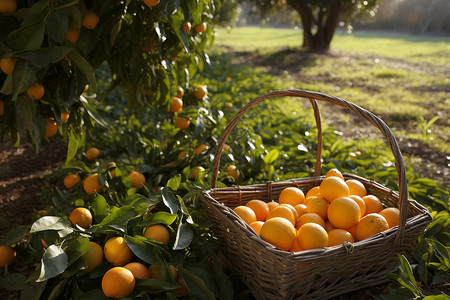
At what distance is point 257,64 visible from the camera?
37.5 feet

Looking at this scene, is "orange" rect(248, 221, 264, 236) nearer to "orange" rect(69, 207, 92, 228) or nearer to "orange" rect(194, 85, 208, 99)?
"orange" rect(69, 207, 92, 228)

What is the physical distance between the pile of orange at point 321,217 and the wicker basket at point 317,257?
0.07 metres

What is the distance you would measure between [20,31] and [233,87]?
11.9 ft

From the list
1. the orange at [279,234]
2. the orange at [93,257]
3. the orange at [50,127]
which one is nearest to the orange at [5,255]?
the orange at [50,127]

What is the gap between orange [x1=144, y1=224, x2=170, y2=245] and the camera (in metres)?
1.36

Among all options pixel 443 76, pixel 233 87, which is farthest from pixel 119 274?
pixel 443 76

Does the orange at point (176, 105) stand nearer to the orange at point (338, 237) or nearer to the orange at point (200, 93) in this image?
the orange at point (200, 93)

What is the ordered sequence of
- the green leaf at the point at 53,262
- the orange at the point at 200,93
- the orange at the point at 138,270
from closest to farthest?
1. the green leaf at the point at 53,262
2. the orange at the point at 138,270
3. the orange at the point at 200,93

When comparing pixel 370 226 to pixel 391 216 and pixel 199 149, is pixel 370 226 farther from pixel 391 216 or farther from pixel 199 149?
pixel 199 149

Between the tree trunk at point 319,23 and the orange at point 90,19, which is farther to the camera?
the tree trunk at point 319,23

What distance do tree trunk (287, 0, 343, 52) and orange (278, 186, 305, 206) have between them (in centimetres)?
1193

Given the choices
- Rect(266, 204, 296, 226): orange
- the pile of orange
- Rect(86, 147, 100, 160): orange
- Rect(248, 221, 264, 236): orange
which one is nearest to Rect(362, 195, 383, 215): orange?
the pile of orange

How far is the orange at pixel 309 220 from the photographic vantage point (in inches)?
57.0

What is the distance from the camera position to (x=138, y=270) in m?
1.26
